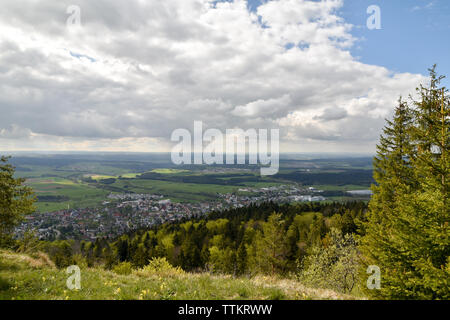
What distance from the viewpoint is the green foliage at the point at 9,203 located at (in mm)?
17203

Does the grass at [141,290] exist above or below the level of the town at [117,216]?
above

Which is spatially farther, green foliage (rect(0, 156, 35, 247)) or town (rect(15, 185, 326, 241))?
town (rect(15, 185, 326, 241))

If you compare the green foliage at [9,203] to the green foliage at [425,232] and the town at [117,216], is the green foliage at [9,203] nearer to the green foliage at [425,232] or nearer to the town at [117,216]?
the green foliage at [425,232]

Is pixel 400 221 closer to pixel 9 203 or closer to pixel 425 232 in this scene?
pixel 425 232

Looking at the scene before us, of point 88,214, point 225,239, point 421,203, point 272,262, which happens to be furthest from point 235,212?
point 88,214

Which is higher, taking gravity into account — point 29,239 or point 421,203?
point 421,203

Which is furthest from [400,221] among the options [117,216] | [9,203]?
[117,216]

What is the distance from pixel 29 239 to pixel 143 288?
21445 mm

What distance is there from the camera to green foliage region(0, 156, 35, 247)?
1720 cm

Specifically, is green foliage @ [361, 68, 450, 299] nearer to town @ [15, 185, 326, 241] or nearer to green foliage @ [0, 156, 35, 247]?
green foliage @ [0, 156, 35, 247]

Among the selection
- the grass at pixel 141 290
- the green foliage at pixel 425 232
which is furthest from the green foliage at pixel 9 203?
the green foliage at pixel 425 232

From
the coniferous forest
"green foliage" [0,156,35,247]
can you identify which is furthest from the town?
"green foliage" [0,156,35,247]

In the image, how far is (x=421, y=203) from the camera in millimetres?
11742

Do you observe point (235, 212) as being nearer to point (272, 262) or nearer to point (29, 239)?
point (272, 262)
